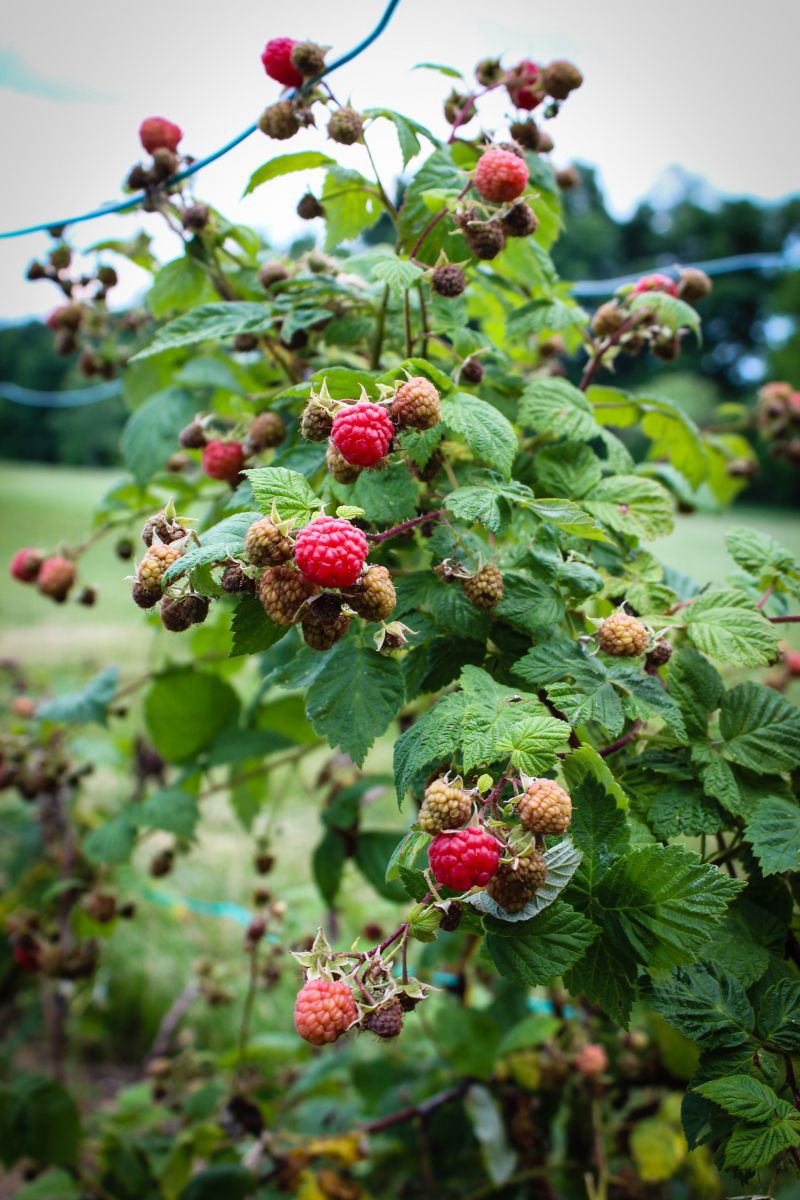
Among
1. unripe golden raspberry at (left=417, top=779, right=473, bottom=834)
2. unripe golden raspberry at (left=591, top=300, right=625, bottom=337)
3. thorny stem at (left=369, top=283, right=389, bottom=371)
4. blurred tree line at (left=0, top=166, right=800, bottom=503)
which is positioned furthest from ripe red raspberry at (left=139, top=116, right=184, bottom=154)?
blurred tree line at (left=0, top=166, right=800, bottom=503)

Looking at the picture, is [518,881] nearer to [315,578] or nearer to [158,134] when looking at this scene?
[315,578]

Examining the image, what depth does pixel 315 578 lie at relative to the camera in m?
0.48

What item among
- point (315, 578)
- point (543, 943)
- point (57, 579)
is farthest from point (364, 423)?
point (57, 579)

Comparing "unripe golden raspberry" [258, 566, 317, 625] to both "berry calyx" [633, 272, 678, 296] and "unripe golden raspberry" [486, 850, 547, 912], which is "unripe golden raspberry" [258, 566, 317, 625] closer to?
"unripe golden raspberry" [486, 850, 547, 912]

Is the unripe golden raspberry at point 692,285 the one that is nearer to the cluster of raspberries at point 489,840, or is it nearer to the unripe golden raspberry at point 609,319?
the unripe golden raspberry at point 609,319

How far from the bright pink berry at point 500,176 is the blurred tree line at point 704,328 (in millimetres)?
4443

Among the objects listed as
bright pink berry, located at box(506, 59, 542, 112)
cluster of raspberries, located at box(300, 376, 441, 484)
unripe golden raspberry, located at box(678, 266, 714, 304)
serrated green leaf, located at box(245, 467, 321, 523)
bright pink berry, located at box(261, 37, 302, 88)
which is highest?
bright pink berry, located at box(261, 37, 302, 88)

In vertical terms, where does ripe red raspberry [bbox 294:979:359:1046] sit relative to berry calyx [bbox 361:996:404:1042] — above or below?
above

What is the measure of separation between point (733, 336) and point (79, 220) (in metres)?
7.24

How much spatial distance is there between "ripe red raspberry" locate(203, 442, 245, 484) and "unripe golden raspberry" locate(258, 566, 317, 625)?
13.0 inches

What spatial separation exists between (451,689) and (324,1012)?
0.37 metres

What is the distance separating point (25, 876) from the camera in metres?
1.57

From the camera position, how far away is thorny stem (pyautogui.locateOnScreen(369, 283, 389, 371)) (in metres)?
0.78

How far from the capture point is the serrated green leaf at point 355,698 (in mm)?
593
